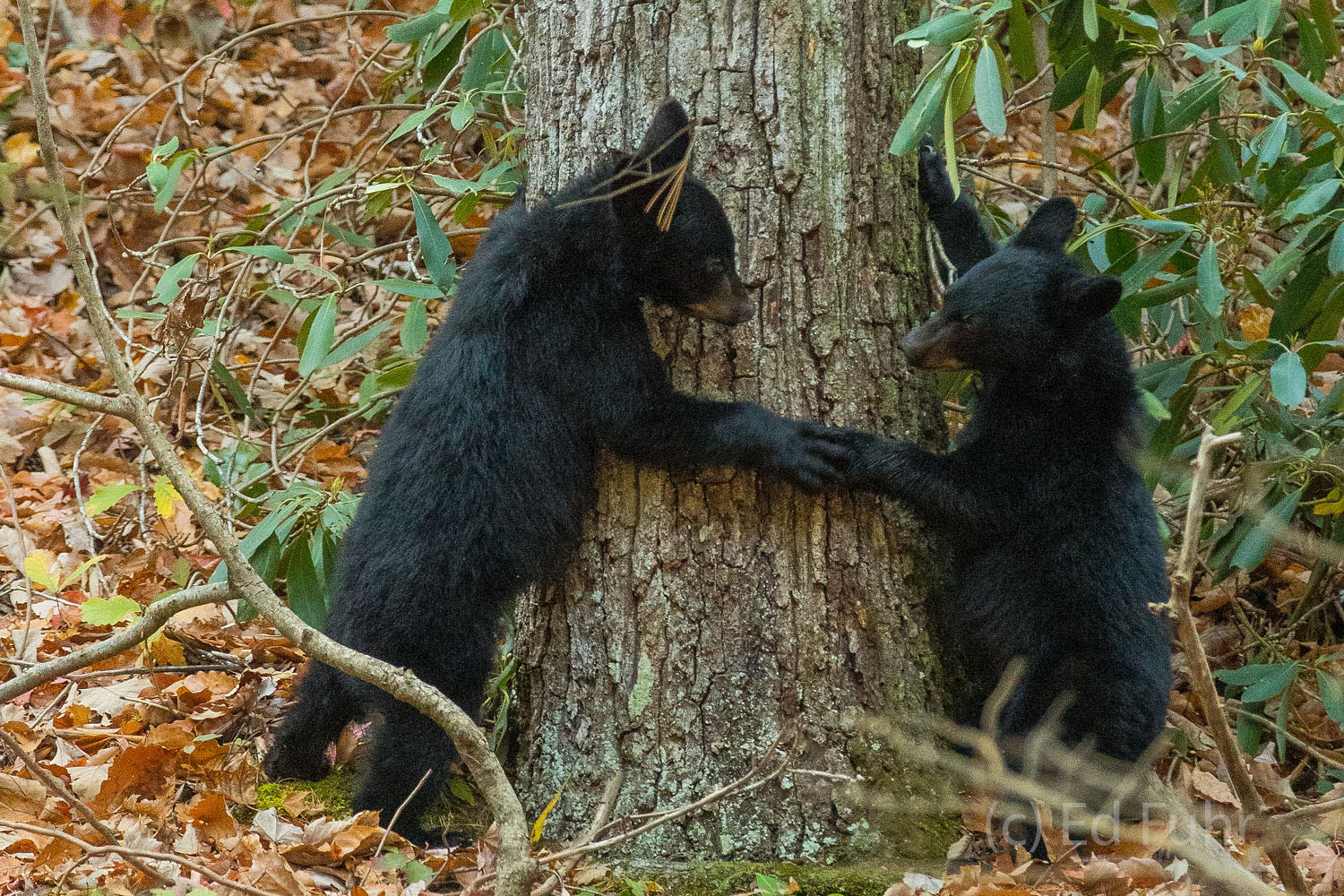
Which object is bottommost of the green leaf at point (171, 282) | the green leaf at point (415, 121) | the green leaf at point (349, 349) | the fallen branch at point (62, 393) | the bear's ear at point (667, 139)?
the fallen branch at point (62, 393)

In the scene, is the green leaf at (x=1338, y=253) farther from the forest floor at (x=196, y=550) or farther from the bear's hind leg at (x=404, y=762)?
the bear's hind leg at (x=404, y=762)

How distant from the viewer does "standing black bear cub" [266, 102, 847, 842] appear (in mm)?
3305

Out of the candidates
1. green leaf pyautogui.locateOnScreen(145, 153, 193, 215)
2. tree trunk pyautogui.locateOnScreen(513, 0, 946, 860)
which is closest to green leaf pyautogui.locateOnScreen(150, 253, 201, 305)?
green leaf pyautogui.locateOnScreen(145, 153, 193, 215)

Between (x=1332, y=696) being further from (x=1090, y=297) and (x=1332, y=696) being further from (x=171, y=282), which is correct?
(x=171, y=282)


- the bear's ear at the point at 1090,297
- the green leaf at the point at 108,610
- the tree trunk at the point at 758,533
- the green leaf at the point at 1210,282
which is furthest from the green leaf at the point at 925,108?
the green leaf at the point at 108,610

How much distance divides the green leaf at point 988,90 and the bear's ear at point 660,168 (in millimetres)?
789

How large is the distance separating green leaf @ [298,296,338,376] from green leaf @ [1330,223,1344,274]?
134 inches

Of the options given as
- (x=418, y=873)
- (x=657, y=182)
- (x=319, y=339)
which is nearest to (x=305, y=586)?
(x=319, y=339)

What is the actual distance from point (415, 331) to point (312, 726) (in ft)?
4.95

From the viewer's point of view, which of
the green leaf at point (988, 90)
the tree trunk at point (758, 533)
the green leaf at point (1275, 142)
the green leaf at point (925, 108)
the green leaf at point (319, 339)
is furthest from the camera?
the green leaf at point (319, 339)

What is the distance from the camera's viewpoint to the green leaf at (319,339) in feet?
13.2

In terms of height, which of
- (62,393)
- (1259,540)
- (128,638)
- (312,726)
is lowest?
(312,726)

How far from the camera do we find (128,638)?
2.50 metres

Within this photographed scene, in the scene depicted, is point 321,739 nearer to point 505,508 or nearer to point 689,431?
point 505,508
